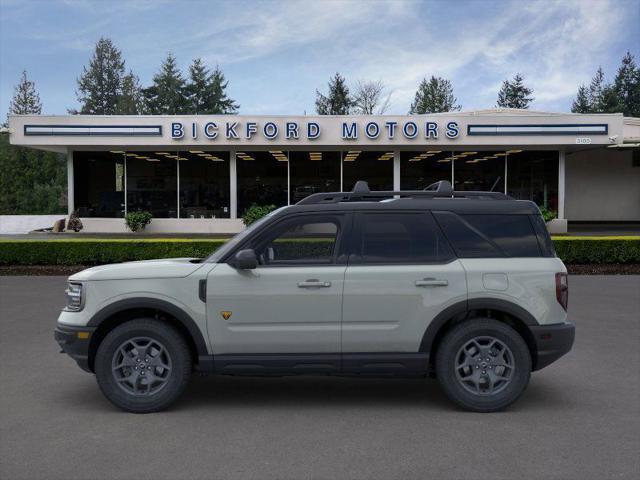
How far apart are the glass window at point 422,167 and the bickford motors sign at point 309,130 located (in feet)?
5.78

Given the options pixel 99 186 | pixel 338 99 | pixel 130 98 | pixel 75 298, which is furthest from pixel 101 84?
pixel 75 298

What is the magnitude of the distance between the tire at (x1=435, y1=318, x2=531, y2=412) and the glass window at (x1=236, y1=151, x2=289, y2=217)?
23.6 m

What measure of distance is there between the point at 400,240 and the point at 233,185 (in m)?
23.5

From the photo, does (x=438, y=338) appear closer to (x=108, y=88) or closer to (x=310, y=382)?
(x=310, y=382)

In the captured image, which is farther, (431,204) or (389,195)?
(389,195)

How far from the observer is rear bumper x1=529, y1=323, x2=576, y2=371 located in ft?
18.0

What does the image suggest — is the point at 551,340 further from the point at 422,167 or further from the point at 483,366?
the point at 422,167

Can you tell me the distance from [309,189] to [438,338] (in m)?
23.5

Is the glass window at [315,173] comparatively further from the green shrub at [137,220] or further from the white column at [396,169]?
the green shrub at [137,220]

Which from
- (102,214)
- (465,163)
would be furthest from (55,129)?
(465,163)

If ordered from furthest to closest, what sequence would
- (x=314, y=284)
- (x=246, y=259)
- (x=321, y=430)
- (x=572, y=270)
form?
(x=572, y=270) → (x=314, y=284) → (x=246, y=259) → (x=321, y=430)

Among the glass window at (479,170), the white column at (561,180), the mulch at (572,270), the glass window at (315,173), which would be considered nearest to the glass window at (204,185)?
the glass window at (315,173)

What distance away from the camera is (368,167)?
95.4ft

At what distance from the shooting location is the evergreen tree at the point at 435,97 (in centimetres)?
7688
